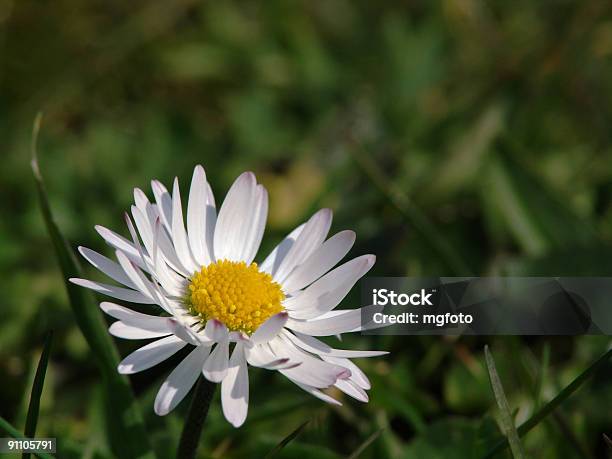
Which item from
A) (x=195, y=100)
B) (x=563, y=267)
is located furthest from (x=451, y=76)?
(x=563, y=267)

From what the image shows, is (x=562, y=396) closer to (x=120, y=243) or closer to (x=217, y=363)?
(x=217, y=363)

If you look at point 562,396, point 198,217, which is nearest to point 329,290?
point 198,217

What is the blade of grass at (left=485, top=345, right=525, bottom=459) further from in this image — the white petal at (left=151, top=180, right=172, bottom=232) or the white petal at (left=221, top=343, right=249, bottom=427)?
the white petal at (left=151, top=180, right=172, bottom=232)

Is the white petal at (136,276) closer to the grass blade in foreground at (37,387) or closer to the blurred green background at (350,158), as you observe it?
the grass blade in foreground at (37,387)

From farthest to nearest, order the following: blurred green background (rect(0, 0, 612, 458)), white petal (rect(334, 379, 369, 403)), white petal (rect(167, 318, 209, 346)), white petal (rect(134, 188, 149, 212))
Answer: blurred green background (rect(0, 0, 612, 458))
white petal (rect(134, 188, 149, 212))
white petal (rect(334, 379, 369, 403))
white petal (rect(167, 318, 209, 346))

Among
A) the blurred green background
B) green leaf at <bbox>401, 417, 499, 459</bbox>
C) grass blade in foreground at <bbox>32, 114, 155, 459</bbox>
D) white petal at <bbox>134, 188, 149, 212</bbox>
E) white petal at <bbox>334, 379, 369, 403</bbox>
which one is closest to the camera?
white petal at <bbox>334, 379, 369, 403</bbox>

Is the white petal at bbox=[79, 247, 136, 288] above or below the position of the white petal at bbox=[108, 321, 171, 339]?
above

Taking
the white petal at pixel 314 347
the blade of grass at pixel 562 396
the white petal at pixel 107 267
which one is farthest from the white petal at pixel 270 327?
the blade of grass at pixel 562 396

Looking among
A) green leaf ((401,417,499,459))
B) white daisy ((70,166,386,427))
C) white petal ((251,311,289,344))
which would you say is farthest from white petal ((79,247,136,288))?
green leaf ((401,417,499,459))
